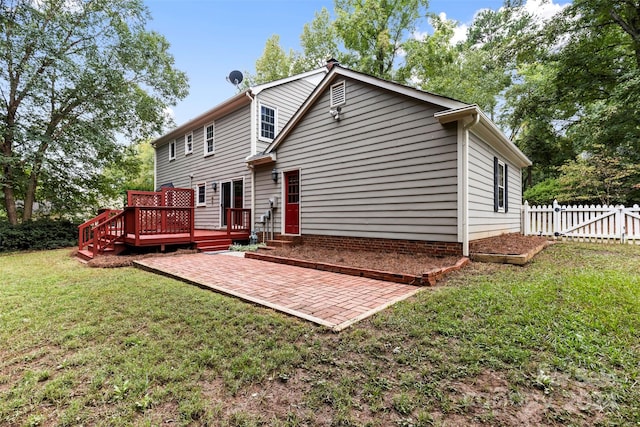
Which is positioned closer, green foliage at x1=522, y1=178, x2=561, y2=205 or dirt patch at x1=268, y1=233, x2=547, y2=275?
dirt patch at x1=268, y1=233, x2=547, y2=275

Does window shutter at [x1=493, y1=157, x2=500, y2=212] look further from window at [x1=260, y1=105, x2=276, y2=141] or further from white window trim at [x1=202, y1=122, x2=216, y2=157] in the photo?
white window trim at [x1=202, y1=122, x2=216, y2=157]

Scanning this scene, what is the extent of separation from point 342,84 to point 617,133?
13.8 meters

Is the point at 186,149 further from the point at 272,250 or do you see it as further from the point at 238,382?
the point at 238,382

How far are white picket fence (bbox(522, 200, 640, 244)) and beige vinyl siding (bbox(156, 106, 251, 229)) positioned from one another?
34.5 feet

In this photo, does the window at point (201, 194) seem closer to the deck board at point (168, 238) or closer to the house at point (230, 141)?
the house at point (230, 141)

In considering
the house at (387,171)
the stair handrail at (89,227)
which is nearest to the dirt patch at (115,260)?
the stair handrail at (89,227)

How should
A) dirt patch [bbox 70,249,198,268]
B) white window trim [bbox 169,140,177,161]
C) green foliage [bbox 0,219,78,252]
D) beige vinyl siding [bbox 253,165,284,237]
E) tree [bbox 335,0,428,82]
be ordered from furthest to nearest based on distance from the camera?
tree [bbox 335,0,428,82], white window trim [bbox 169,140,177,161], green foliage [bbox 0,219,78,252], beige vinyl siding [bbox 253,165,284,237], dirt patch [bbox 70,249,198,268]

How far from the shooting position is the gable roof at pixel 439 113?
5535 mm

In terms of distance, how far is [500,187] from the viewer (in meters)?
8.26

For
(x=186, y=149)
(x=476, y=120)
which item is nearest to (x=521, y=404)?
(x=476, y=120)

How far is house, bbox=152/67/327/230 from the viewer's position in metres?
10.8

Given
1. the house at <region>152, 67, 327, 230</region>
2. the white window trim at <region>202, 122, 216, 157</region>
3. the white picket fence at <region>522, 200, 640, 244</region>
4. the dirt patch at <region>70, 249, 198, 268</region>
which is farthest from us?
the white window trim at <region>202, 122, 216, 157</region>

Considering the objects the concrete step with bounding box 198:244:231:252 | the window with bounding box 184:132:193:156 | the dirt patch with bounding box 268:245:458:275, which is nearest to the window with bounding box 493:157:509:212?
the dirt patch with bounding box 268:245:458:275

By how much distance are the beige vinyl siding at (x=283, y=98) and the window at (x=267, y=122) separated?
0.50 ft
